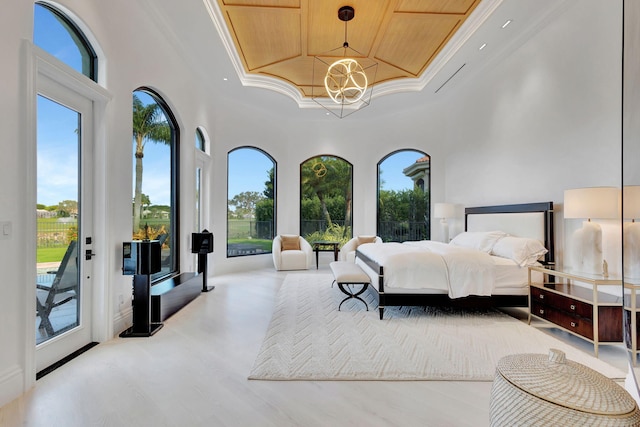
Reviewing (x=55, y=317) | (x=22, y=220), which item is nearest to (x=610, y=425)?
(x=22, y=220)

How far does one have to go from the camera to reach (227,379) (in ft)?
7.55

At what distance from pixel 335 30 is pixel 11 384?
5036 mm

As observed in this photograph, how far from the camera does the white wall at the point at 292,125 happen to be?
2104 millimetres

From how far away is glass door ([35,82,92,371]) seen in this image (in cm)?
246

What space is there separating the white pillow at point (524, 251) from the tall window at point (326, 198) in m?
4.33

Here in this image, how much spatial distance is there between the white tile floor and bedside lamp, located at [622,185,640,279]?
4.18ft

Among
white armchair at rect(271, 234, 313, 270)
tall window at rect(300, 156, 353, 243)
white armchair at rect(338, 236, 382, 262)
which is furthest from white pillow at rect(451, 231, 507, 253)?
tall window at rect(300, 156, 353, 243)

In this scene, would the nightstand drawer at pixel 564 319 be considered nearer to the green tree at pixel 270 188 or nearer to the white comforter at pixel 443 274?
the white comforter at pixel 443 274

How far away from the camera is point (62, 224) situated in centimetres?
267

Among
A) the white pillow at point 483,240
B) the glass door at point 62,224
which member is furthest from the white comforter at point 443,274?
the glass door at point 62,224

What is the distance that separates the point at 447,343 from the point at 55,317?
3380 mm

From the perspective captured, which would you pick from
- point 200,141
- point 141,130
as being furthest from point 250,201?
point 141,130

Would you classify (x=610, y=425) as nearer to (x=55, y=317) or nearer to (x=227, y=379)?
(x=227, y=379)

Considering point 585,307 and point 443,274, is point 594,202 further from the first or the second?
point 443,274
